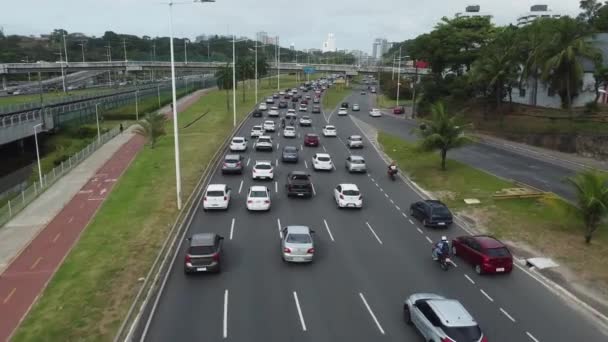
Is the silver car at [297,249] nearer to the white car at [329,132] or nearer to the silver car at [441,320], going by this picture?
the silver car at [441,320]

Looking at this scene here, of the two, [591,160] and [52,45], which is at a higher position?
[52,45]

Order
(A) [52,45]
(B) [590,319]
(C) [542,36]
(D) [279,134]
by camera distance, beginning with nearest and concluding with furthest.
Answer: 1. (B) [590,319]
2. (C) [542,36]
3. (D) [279,134]
4. (A) [52,45]

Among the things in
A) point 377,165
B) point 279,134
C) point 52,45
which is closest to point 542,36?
point 377,165

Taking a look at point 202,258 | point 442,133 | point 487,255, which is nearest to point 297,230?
point 202,258

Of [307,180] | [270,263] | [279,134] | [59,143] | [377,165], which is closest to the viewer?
[270,263]

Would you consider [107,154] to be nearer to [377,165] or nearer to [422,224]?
[377,165]

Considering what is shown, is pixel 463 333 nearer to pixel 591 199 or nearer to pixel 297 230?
pixel 297 230
